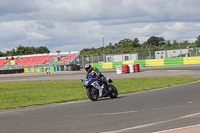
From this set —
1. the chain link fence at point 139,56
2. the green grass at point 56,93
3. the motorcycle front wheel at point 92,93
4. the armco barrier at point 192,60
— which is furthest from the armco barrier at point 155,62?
the motorcycle front wheel at point 92,93

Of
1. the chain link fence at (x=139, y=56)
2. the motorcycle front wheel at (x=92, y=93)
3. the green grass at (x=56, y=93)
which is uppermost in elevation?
the chain link fence at (x=139, y=56)

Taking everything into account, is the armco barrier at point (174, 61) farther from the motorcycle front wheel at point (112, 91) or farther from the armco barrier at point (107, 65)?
the motorcycle front wheel at point (112, 91)

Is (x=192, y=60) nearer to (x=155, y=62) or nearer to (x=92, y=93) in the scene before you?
(x=155, y=62)

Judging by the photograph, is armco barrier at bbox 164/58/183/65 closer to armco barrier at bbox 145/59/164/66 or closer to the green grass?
armco barrier at bbox 145/59/164/66

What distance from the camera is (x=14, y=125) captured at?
7.91m

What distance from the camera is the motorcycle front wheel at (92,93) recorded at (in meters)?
12.8

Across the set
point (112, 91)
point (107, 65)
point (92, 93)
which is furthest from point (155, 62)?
point (92, 93)

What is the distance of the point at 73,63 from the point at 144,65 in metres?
16.2

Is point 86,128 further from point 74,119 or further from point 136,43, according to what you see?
point 136,43

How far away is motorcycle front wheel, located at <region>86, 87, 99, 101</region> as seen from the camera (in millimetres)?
12781

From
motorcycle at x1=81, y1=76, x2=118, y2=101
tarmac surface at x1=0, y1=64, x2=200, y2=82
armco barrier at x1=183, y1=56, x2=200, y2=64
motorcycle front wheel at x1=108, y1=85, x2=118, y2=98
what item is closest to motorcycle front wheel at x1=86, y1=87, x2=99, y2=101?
motorcycle at x1=81, y1=76, x2=118, y2=101

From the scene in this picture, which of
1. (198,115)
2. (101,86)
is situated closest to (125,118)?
(198,115)

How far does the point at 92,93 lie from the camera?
42.3 ft

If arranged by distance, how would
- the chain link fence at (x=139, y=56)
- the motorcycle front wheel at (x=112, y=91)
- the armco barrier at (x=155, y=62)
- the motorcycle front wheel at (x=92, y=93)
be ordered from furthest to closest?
the chain link fence at (x=139, y=56), the armco barrier at (x=155, y=62), the motorcycle front wheel at (x=112, y=91), the motorcycle front wheel at (x=92, y=93)
